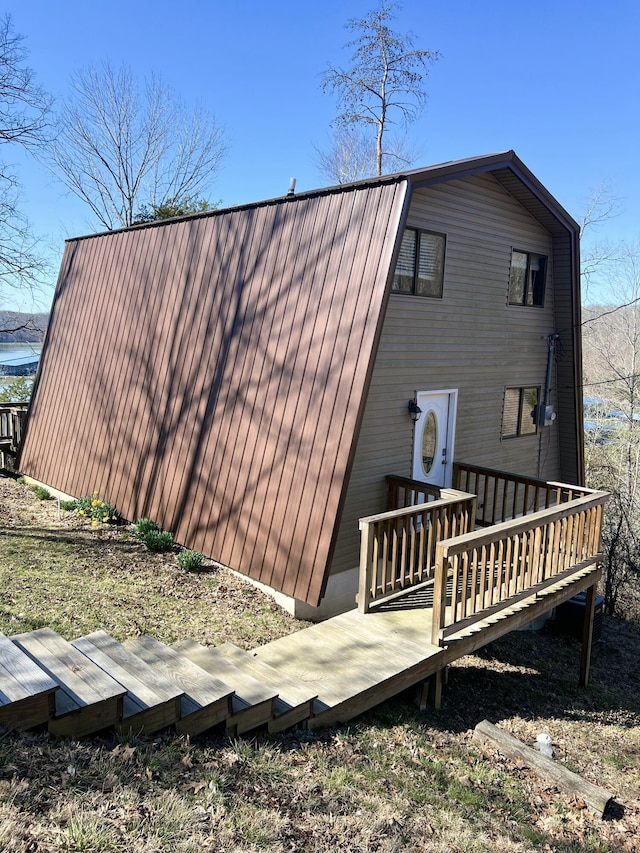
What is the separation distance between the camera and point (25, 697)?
10.1 ft

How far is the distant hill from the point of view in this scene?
1614 cm

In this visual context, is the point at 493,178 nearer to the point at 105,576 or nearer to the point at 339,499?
the point at 339,499

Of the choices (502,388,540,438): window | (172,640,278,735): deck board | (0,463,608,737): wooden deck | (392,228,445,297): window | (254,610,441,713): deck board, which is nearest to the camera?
(0,463,608,737): wooden deck

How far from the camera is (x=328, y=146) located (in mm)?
27578

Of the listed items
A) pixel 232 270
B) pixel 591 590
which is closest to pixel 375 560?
pixel 591 590

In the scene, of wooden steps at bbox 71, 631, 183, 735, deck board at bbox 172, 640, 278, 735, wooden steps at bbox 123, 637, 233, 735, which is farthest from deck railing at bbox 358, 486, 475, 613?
wooden steps at bbox 71, 631, 183, 735

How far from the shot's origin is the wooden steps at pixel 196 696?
375cm

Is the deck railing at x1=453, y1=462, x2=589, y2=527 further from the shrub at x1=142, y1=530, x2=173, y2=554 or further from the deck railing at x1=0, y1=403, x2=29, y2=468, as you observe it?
the deck railing at x1=0, y1=403, x2=29, y2=468

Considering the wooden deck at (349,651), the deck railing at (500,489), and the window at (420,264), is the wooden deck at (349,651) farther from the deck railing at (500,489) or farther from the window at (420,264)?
the window at (420,264)

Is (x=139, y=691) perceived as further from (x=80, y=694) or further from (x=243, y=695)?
(x=243, y=695)

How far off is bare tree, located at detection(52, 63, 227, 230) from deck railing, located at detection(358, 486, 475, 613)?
2294cm

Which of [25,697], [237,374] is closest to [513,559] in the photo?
[237,374]

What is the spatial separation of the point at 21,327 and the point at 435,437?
12.2 m

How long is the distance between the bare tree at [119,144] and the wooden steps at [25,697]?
2530 cm
